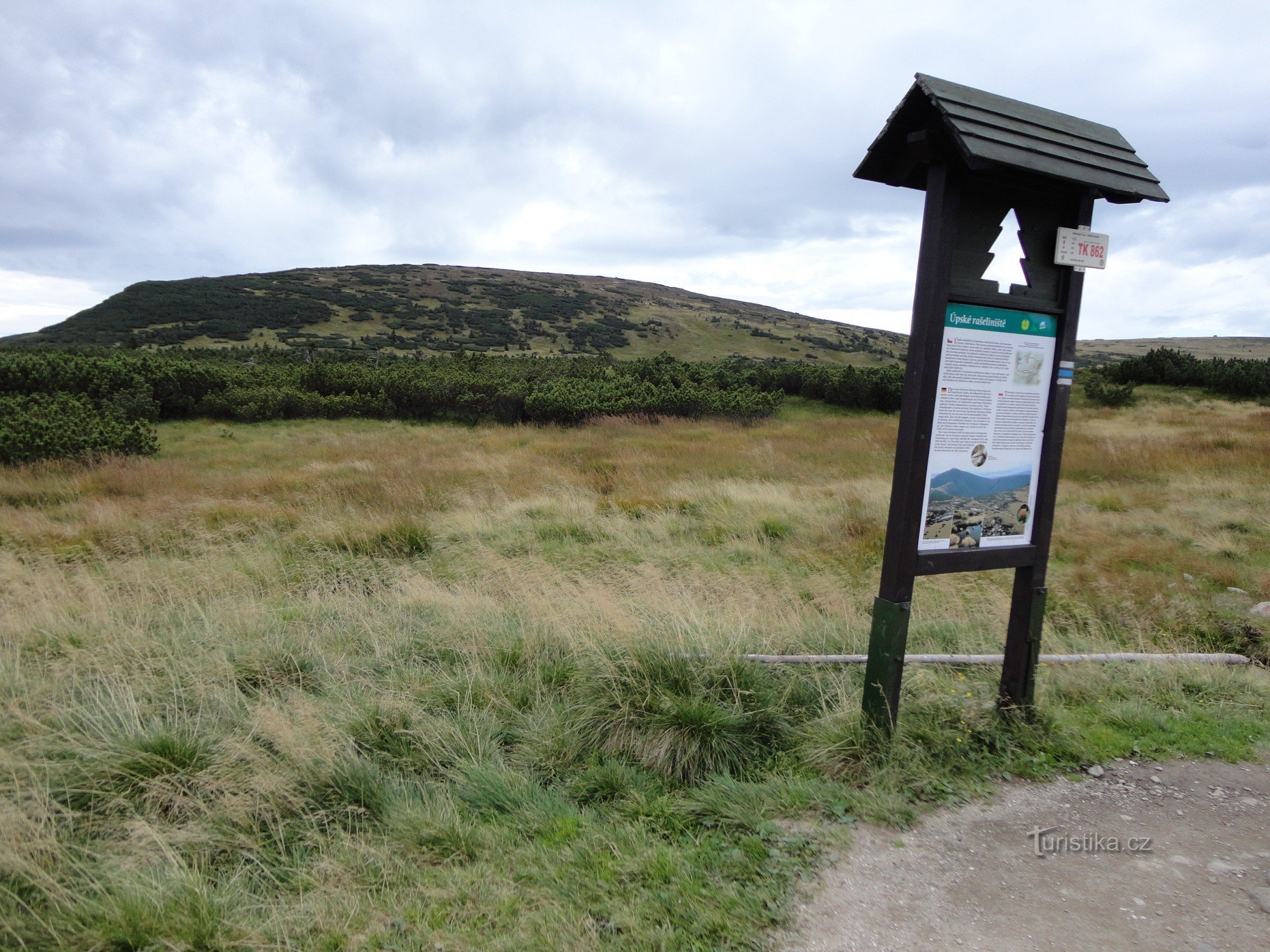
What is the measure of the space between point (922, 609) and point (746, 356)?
50716mm

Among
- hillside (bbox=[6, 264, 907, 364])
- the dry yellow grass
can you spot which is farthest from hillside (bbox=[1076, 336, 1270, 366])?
the dry yellow grass

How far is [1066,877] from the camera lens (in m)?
2.75

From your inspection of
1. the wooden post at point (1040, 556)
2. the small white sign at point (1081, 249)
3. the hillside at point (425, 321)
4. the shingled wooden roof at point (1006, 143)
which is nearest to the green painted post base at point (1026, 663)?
the wooden post at point (1040, 556)

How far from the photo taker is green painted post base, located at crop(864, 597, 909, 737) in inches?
138

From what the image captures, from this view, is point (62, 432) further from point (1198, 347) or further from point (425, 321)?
point (1198, 347)

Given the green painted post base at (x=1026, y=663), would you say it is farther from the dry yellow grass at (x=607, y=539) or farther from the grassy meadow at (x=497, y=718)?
the dry yellow grass at (x=607, y=539)

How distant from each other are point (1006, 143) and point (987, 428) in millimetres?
A: 1313

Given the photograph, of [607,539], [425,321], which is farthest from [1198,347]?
[607,539]

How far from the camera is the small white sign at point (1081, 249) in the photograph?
3.61m

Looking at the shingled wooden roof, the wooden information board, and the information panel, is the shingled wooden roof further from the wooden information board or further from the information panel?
the information panel

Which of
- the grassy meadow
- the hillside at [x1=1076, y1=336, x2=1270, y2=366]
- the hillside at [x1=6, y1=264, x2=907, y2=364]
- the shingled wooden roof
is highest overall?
the hillside at [x1=1076, y1=336, x2=1270, y2=366]

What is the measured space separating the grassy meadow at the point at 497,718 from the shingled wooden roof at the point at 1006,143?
273cm

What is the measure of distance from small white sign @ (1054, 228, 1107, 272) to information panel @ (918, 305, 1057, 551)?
0.29 meters

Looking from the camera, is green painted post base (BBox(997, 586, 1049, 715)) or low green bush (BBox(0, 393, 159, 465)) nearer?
green painted post base (BBox(997, 586, 1049, 715))
